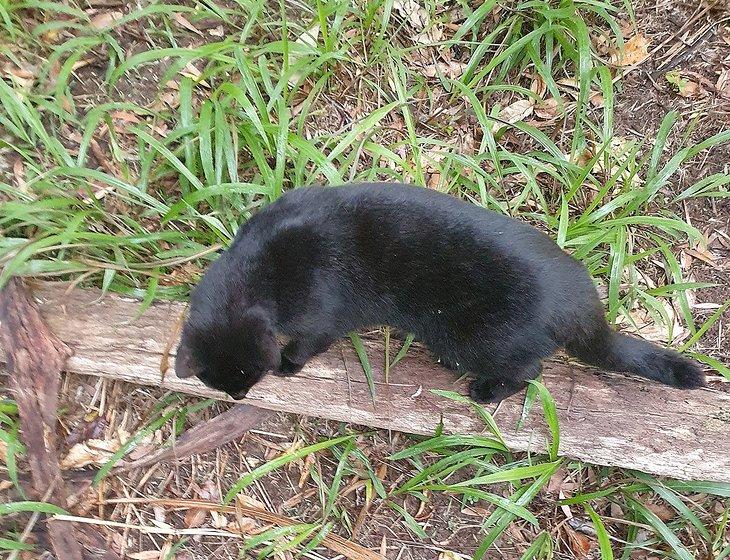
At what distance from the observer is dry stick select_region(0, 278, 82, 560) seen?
87.2 inches

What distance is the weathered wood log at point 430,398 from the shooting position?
224cm

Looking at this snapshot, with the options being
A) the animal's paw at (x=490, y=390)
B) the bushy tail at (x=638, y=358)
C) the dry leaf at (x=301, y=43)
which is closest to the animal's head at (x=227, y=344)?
the animal's paw at (x=490, y=390)

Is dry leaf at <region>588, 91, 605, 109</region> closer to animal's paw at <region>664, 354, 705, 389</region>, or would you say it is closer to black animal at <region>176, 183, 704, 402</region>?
black animal at <region>176, 183, 704, 402</region>

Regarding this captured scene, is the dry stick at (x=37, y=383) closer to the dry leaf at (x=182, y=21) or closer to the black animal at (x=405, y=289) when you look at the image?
the black animal at (x=405, y=289)

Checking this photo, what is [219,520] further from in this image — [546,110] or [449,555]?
[546,110]

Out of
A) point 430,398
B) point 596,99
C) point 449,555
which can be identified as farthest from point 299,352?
point 596,99

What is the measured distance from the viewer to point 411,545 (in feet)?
8.37

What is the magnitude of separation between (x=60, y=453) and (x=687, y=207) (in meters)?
3.32

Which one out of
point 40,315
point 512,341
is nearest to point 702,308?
point 512,341

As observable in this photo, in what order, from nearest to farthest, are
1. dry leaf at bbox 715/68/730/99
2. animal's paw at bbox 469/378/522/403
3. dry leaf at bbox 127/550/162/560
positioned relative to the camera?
animal's paw at bbox 469/378/522/403 < dry leaf at bbox 127/550/162/560 < dry leaf at bbox 715/68/730/99

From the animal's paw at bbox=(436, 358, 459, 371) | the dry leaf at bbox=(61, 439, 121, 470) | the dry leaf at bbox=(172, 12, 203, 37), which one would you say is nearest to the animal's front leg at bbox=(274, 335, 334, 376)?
the animal's paw at bbox=(436, 358, 459, 371)

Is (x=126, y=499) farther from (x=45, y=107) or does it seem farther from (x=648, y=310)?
(x=648, y=310)

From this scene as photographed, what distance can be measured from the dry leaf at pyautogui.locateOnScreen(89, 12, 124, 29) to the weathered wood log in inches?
56.7

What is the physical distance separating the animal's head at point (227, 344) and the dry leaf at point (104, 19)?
1734mm
